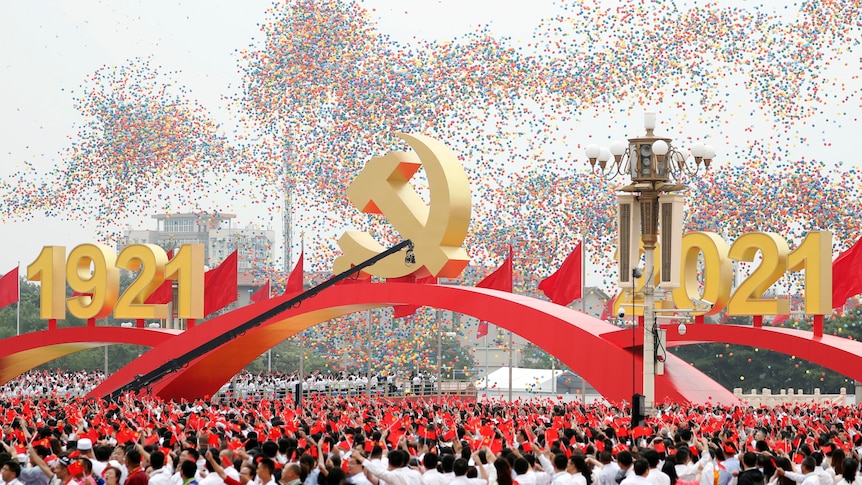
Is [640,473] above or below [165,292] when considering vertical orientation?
below

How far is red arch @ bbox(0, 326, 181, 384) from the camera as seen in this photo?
32812mm

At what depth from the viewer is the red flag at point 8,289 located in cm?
3619

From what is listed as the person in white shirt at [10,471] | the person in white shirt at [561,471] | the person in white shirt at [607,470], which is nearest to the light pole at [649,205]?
the person in white shirt at [607,470]

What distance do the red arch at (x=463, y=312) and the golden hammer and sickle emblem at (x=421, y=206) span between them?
0.64 m

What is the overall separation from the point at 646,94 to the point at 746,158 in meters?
6.11

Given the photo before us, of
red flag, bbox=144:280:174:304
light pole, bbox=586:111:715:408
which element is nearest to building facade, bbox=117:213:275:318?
red flag, bbox=144:280:174:304

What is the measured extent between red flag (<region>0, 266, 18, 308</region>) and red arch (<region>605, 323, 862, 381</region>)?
19.6 m

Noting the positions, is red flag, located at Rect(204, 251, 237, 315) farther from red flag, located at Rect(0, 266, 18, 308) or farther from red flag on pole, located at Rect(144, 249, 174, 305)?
red flag, located at Rect(0, 266, 18, 308)

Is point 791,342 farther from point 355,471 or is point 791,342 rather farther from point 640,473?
point 355,471

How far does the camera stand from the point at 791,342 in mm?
26578

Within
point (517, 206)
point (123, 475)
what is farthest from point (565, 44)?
point (123, 475)

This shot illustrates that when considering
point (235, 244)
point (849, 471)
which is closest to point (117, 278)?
point (849, 471)

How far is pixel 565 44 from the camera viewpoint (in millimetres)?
61562

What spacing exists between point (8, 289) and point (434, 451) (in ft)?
85.5
